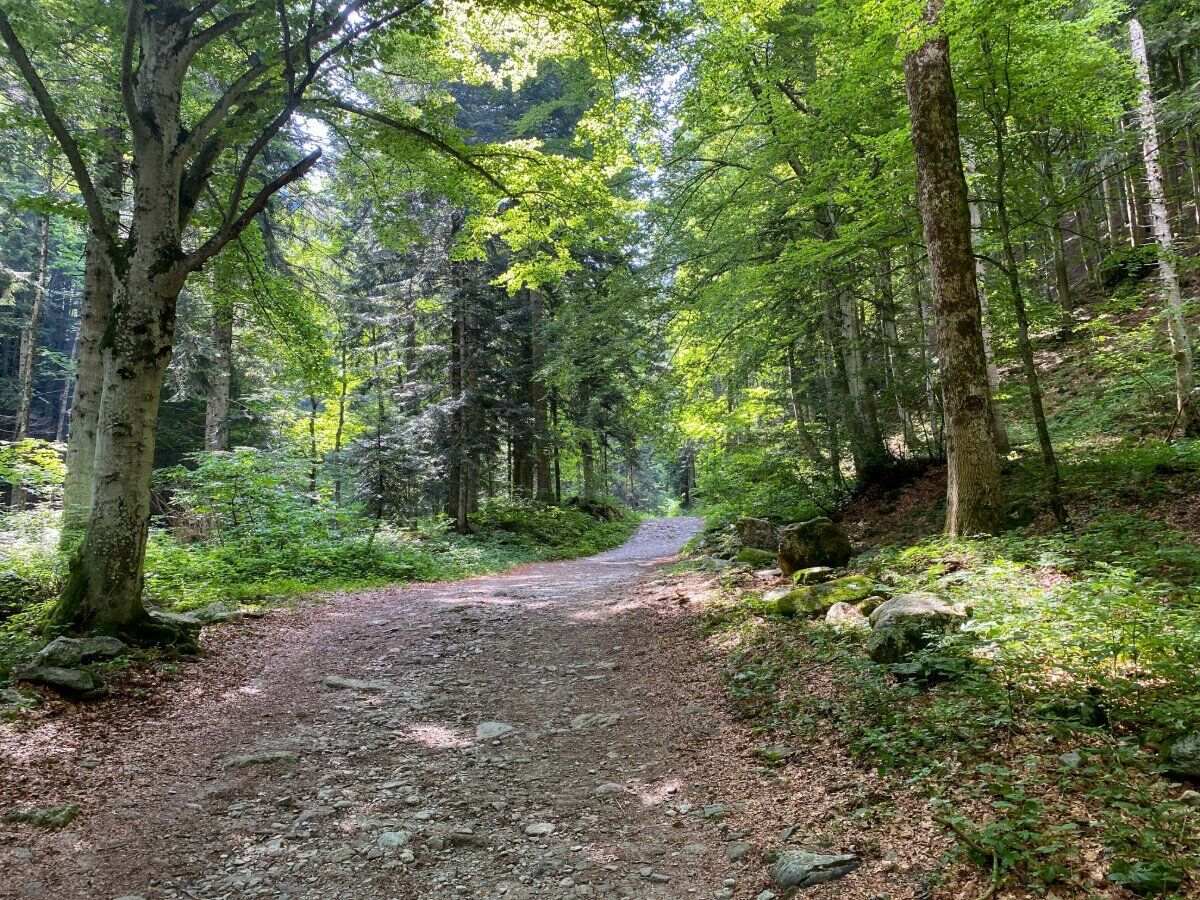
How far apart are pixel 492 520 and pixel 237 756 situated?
14.5 m

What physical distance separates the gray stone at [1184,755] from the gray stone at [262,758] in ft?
17.5


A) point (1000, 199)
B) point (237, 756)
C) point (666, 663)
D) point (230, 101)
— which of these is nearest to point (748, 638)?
point (666, 663)

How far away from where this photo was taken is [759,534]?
12055 mm

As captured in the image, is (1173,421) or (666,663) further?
(1173,421)

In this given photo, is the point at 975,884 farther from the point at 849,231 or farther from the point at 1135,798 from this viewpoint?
the point at 849,231

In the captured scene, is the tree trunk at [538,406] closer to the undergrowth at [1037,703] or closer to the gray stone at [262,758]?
the undergrowth at [1037,703]

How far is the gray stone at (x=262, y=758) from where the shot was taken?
14.6ft

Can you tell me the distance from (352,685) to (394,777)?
217 centimetres

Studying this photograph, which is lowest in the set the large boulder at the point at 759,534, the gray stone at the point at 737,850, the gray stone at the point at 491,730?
the gray stone at the point at 737,850

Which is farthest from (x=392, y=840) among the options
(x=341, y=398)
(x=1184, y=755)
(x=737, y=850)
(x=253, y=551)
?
(x=341, y=398)

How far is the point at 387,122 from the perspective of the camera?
25.8 feet

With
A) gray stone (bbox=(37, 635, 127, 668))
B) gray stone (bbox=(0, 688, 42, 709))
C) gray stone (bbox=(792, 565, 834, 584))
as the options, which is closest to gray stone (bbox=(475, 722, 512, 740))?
gray stone (bbox=(0, 688, 42, 709))

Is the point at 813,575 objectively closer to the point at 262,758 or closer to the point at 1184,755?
the point at 1184,755

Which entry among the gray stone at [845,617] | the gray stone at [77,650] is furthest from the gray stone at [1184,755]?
the gray stone at [77,650]
